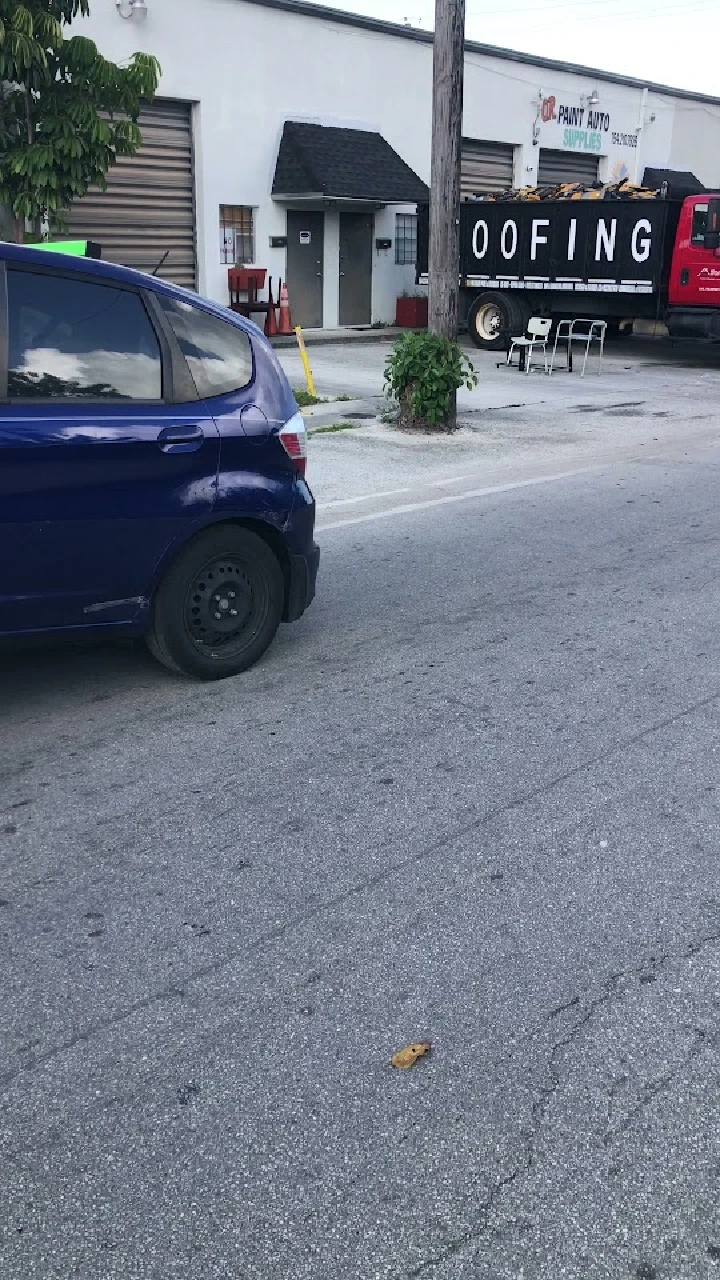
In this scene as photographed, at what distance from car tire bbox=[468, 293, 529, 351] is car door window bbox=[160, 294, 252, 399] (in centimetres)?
1678

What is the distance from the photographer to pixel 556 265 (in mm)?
20750

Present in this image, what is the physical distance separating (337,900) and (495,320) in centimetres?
1977

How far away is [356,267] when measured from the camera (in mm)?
25562

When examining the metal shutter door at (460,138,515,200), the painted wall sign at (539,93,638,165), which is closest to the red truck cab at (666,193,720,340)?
the metal shutter door at (460,138,515,200)

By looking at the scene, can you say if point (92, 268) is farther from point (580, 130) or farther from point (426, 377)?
point (580, 130)

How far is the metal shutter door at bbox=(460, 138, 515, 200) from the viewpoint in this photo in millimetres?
28234

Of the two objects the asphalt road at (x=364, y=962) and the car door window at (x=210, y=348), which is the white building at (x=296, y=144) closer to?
the car door window at (x=210, y=348)

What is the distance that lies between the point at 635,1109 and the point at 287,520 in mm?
3239

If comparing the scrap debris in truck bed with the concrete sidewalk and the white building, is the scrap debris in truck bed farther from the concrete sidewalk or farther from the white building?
the white building

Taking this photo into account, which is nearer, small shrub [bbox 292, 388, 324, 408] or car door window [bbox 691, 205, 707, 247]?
small shrub [bbox 292, 388, 324, 408]

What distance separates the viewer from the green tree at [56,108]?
13.6m

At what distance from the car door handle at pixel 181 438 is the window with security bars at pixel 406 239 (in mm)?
22529

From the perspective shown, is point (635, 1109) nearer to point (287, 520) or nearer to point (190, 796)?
point (190, 796)

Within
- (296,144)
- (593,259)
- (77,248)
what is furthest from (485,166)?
(77,248)
